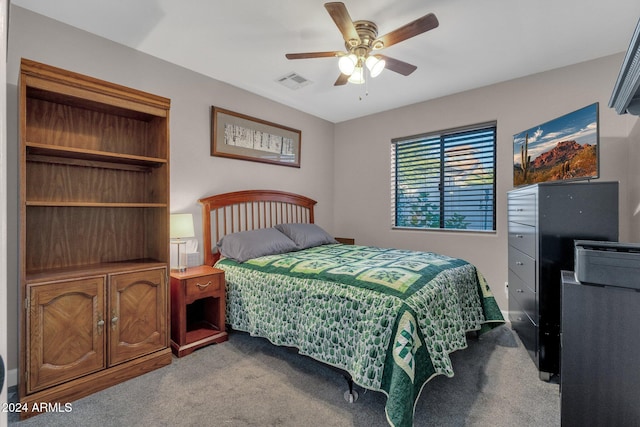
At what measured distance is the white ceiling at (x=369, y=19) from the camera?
2049mm

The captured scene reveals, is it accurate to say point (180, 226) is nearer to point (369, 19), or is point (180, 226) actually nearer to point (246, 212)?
point (246, 212)

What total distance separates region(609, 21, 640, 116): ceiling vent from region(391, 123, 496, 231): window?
2263mm

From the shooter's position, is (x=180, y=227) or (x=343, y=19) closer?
(x=343, y=19)

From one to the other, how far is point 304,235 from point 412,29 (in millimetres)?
2273

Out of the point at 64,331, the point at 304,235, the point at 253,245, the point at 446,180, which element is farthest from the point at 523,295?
the point at 64,331

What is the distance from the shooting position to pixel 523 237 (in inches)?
95.3

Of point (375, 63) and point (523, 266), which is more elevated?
point (375, 63)

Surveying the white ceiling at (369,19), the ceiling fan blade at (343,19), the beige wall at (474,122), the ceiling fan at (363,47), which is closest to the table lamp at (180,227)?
the white ceiling at (369,19)

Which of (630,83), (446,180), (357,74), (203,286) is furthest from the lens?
(446,180)

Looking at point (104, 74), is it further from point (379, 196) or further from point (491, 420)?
point (491, 420)

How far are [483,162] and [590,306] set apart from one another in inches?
104

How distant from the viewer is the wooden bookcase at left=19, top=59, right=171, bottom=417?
1795 millimetres

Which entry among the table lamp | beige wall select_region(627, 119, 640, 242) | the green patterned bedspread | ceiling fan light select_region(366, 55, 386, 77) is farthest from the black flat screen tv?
the table lamp

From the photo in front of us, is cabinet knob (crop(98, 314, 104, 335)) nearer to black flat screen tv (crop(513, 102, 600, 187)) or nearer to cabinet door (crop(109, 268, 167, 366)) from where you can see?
cabinet door (crop(109, 268, 167, 366))
